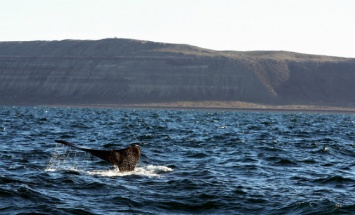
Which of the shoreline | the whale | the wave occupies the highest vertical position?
the whale

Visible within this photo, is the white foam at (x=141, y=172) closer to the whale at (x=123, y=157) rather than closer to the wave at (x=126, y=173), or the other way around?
the wave at (x=126, y=173)

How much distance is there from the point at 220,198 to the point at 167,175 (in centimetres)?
502

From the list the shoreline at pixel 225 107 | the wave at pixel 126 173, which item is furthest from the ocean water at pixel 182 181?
the shoreline at pixel 225 107

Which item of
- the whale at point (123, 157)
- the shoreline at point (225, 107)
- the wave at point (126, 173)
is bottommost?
the shoreline at point (225, 107)

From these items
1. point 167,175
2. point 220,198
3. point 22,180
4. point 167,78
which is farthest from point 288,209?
point 167,78

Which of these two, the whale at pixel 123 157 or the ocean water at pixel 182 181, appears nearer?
the ocean water at pixel 182 181

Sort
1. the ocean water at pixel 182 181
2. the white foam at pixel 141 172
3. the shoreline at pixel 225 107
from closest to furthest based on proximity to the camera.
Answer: the ocean water at pixel 182 181 < the white foam at pixel 141 172 < the shoreline at pixel 225 107

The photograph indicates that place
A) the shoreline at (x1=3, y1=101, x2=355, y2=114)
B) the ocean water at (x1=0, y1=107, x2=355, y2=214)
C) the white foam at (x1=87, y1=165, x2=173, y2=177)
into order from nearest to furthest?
the ocean water at (x1=0, y1=107, x2=355, y2=214) < the white foam at (x1=87, y1=165, x2=173, y2=177) < the shoreline at (x1=3, y1=101, x2=355, y2=114)

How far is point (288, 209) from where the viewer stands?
57.9ft

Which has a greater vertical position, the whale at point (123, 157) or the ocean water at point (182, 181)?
the whale at point (123, 157)

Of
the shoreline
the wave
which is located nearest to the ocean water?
the wave

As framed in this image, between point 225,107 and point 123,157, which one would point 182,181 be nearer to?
point 123,157

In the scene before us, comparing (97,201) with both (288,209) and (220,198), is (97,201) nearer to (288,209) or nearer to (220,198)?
(220,198)

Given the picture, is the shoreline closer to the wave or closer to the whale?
the wave
